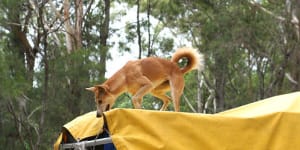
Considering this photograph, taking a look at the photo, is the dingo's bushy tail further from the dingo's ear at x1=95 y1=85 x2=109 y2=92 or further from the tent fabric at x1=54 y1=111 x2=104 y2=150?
the tent fabric at x1=54 y1=111 x2=104 y2=150

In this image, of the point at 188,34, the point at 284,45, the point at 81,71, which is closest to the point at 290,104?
the point at 81,71

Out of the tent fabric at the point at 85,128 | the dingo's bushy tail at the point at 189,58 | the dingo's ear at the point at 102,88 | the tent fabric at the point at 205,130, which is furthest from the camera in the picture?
the dingo's bushy tail at the point at 189,58

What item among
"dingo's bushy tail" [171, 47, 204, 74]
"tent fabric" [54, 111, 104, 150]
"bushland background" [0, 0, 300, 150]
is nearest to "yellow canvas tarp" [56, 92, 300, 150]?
"tent fabric" [54, 111, 104, 150]

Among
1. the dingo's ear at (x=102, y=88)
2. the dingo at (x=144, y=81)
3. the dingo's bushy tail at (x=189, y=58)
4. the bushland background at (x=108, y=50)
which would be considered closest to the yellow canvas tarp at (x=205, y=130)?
the dingo at (x=144, y=81)

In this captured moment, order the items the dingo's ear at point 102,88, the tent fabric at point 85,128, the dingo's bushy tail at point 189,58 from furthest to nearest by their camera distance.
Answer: the dingo's bushy tail at point 189,58 < the dingo's ear at point 102,88 < the tent fabric at point 85,128

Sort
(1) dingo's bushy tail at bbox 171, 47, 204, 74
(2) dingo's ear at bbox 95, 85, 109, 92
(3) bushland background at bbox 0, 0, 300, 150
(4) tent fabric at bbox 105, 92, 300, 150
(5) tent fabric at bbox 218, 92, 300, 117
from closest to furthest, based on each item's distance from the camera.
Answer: (4) tent fabric at bbox 105, 92, 300, 150, (5) tent fabric at bbox 218, 92, 300, 117, (2) dingo's ear at bbox 95, 85, 109, 92, (1) dingo's bushy tail at bbox 171, 47, 204, 74, (3) bushland background at bbox 0, 0, 300, 150

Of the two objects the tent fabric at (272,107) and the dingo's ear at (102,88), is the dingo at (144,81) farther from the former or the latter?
the tent fabric at (272,107)

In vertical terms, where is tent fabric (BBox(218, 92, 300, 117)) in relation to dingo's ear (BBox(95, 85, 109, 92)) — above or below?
above

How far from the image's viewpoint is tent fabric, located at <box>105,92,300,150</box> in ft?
10.2

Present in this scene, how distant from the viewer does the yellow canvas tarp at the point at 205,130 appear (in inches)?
123

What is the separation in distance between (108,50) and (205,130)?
9000 millimetres

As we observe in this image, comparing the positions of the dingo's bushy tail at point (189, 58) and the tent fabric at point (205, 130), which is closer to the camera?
the tent fabric at point (205, 130)

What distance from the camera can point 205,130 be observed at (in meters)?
3.22

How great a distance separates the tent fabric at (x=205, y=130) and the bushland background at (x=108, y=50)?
686 cm
